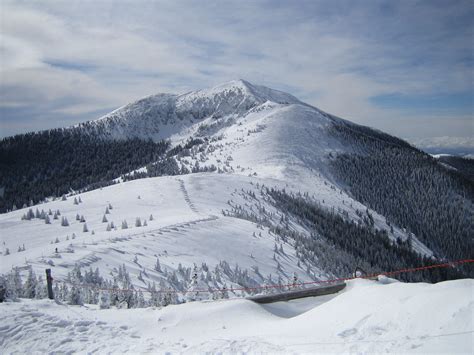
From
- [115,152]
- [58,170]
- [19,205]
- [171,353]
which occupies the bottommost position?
[171,353]

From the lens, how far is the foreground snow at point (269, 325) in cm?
685

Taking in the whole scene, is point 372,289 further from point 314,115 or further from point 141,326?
point 314,115

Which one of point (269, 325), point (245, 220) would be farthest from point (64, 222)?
point (269, 325)

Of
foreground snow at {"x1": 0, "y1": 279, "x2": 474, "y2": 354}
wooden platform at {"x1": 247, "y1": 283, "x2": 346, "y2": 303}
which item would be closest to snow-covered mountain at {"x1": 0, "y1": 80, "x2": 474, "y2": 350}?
foreground snow at {"x1": 0, "y1": 279, "x2": 474, "y2": 354}

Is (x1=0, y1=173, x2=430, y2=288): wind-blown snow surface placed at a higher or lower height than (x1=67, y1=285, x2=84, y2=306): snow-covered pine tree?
higher

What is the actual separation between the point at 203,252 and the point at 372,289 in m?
12.3

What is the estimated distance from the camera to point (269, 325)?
9.01 meters

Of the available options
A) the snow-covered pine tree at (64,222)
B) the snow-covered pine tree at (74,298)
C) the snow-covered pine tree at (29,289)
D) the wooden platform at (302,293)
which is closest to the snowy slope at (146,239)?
the snow-covered pine tree at (64,222)

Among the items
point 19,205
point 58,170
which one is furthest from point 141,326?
point 58,170

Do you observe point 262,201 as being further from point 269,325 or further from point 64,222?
point 269,325

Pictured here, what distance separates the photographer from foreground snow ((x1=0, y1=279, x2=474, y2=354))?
6.85 metres

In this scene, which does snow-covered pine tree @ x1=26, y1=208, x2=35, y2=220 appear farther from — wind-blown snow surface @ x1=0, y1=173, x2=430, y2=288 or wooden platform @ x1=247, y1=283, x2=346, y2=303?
wooden platform @ x1=247, y1=283, x2=346, y2=303

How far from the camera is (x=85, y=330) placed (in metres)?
9.05

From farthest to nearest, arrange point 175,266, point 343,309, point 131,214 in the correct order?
point 131,214, point 175,266, point 343,309
